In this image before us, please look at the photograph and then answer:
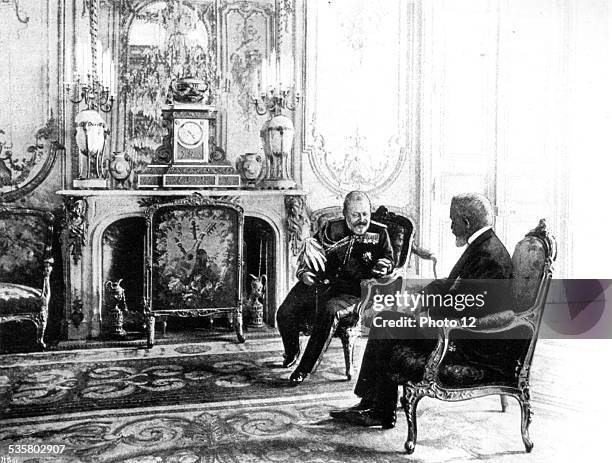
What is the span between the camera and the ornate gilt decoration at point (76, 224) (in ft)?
12.8

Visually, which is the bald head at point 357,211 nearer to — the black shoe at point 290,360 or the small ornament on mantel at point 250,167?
the black shoe at point 290,360

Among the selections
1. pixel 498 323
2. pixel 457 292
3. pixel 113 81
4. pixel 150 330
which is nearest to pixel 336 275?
pixel 457 292

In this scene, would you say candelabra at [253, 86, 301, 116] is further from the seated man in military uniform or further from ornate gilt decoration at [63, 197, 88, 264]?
ornate gilt decoration at [63, 197, 88, 264]

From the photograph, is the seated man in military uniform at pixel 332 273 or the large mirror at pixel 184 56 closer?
the seated man in military uniform at pixel 332 273

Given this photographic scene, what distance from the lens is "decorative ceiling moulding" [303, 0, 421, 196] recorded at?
14.3 feet

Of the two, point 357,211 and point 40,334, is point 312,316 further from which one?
point 40,334

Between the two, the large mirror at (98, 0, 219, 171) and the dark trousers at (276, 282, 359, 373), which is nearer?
the dark trousers at (276, 282, 359, 373)

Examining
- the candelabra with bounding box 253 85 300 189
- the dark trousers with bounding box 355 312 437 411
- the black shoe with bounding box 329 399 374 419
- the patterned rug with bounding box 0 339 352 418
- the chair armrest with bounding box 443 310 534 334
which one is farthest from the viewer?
the candelabra with bounding box 253 85 300 189

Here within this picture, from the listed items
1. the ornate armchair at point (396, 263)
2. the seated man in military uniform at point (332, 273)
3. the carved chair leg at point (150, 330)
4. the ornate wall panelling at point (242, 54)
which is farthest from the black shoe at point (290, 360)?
the ornate wall panelling at point (242, 54)

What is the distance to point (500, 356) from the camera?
7.68 ft

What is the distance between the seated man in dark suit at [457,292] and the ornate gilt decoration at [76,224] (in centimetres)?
226

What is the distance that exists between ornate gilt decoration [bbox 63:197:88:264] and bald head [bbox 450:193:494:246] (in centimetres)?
258

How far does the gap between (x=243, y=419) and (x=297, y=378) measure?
0.55 metres

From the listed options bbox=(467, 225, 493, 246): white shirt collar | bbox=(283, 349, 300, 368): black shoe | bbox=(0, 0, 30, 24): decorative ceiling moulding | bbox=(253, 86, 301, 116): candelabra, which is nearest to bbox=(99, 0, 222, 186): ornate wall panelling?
bbox=(253, 86, 301, 116): candelabra
